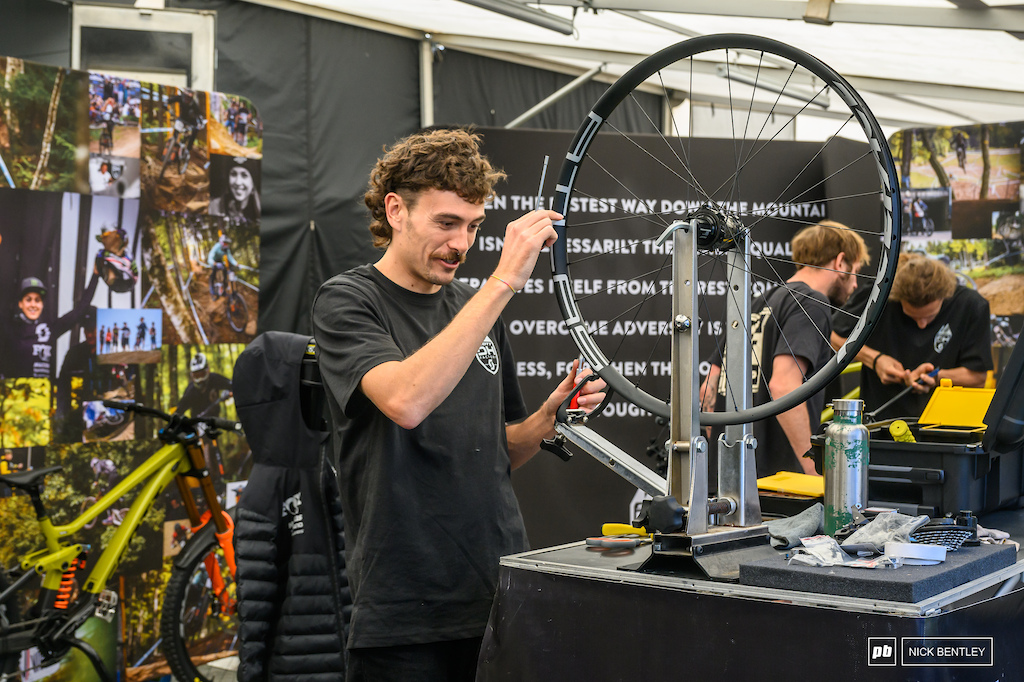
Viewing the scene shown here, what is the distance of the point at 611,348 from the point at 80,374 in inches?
79.7

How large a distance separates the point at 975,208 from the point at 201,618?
11.6 feet

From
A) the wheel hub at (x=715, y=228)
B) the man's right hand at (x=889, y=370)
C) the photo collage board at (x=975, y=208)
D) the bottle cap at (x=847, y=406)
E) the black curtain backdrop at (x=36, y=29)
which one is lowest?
the man's right hand at (x=889, y=370)

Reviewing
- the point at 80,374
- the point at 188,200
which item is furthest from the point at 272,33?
the point at 80,374

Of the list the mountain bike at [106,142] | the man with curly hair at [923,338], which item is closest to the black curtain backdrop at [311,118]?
the mountain bike at [106,142]

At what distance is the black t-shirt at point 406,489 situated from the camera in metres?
1.41

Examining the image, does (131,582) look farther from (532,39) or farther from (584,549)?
(532,39)

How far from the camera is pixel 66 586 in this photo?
2934 mm

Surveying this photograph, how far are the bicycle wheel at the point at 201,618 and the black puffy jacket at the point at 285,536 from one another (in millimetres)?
1077

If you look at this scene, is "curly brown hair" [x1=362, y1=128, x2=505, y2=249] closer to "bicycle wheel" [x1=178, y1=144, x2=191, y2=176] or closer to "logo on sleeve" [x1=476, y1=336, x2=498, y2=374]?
"logo on sleeve" [x1=476, y1=336, x2=498, y2=374]

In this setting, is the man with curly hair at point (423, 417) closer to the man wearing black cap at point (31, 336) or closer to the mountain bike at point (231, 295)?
the man wearing black cap at point (31, 336)

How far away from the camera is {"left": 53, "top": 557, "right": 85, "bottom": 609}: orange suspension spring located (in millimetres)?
2910

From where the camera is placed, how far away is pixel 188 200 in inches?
133

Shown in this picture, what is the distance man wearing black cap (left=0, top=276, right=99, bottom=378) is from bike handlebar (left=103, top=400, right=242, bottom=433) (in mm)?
239

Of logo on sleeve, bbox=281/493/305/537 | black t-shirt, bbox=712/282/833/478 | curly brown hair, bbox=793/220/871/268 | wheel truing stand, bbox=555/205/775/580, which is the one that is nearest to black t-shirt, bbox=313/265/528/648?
wheel truing stand, bbox=555/205/775/580
